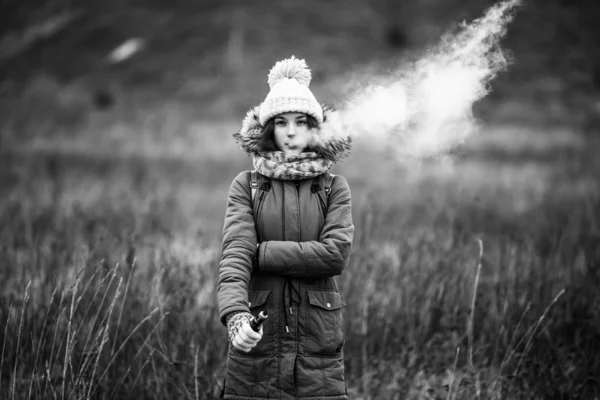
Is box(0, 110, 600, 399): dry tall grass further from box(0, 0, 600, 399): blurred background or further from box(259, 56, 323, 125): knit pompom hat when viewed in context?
box(259, 56, 323, 125): knit pompom hat

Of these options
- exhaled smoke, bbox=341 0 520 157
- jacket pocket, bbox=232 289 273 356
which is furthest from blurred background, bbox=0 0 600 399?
jacket pocket, bbox=232 289 273 356

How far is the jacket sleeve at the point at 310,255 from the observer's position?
111 inches

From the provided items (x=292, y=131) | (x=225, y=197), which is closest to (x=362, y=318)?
(x=292, y=131)

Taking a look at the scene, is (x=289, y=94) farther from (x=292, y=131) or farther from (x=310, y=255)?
(x=310, y=255)

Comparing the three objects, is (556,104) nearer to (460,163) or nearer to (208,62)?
(460,163)

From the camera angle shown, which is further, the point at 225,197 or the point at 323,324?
the point at 225,197

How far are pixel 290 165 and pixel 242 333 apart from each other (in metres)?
0.75

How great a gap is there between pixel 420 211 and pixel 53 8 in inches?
628

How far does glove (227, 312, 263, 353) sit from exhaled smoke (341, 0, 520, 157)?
117 cm

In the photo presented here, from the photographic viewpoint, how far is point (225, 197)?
1189 cm

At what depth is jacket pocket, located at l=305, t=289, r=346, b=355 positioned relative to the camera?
2.86 meters

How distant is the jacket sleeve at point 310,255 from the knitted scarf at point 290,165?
0.77ft

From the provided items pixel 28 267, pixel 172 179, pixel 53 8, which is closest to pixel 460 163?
pixel 172 179

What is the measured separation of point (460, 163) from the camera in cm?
1419
